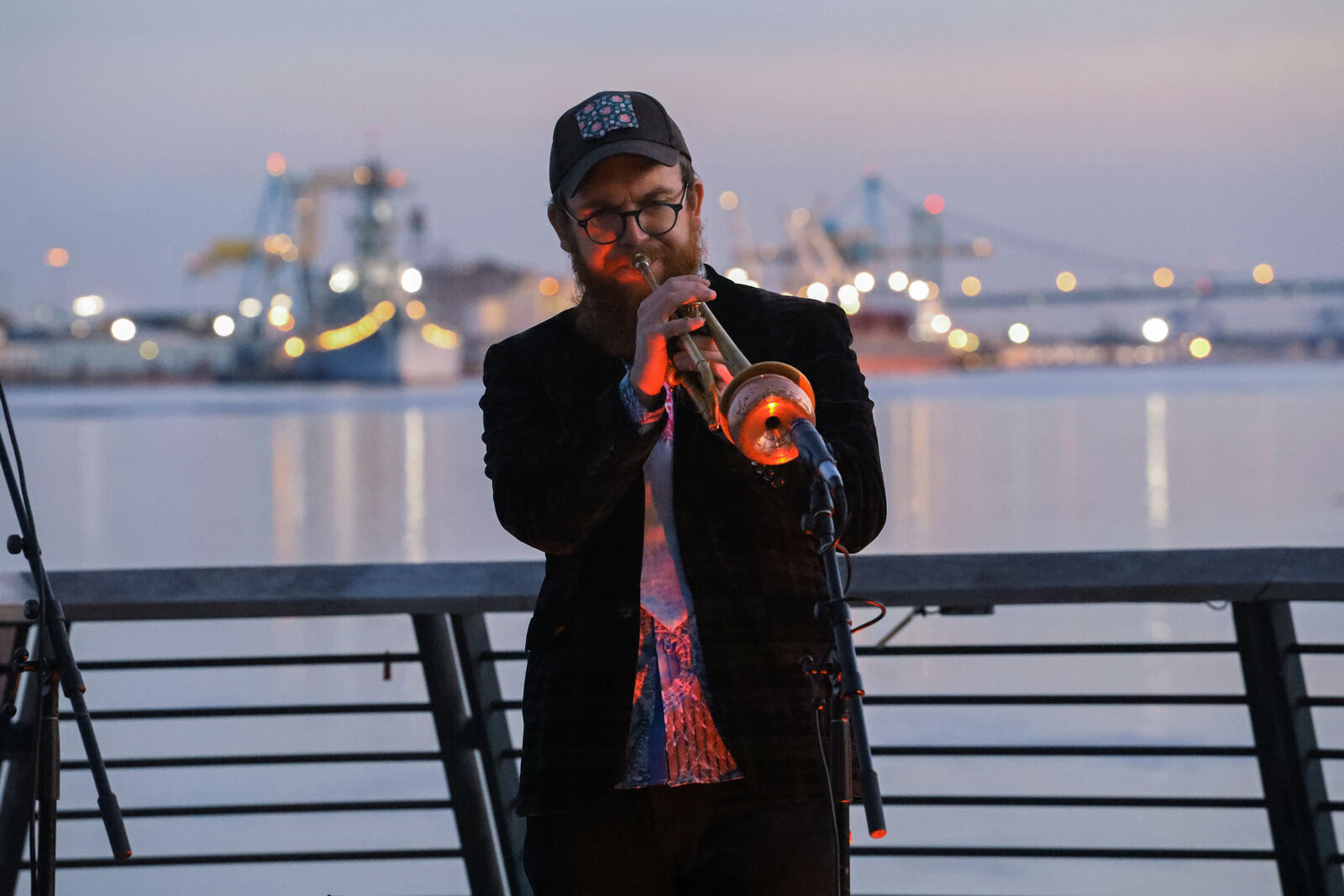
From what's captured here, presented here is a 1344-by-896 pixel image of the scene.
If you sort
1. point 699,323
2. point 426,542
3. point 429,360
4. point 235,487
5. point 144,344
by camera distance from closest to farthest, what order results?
point 699,323, point 426,542, point 235,487, point 429,360, point 144,344

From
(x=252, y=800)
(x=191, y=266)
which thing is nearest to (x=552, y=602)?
(x=252, y=800)

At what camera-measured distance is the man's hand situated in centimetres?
173

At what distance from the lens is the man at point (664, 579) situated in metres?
1.80

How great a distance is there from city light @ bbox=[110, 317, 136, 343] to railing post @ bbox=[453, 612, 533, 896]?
309 feet

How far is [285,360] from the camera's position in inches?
3514

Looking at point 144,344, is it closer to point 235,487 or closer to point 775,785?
point 235,487

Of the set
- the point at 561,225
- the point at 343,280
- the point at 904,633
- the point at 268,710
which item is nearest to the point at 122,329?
the point at 343,280

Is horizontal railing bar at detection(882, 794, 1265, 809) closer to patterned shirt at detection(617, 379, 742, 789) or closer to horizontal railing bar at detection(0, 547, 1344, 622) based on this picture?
horizontal railing bar at detection(0, 547, 1344, 622)

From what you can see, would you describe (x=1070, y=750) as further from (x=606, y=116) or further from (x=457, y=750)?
(x=606, y=116)

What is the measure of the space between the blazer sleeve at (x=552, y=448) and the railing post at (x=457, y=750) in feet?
3.63

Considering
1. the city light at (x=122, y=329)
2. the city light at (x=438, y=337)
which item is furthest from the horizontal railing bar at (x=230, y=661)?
the city light at (x=122, y=329)

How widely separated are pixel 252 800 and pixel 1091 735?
10.4 feet

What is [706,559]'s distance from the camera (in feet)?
6.06

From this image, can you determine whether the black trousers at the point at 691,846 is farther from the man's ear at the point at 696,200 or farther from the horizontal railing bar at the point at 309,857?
the horizontal railing bar at the point at 309,857
